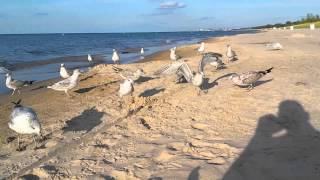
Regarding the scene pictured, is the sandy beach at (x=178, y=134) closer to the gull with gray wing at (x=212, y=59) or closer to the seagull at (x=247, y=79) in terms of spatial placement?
the seagull at (x=247, y=79)

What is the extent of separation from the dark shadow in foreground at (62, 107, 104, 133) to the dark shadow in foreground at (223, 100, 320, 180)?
3.38m

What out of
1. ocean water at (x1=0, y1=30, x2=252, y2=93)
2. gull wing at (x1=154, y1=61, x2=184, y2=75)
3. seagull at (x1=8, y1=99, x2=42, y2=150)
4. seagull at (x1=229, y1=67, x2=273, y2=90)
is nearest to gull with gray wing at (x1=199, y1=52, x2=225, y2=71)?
gull wing at (x1=154, y1=61, x2=184, y2=75)

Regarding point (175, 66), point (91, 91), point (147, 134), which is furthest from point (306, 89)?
point (91, 91)

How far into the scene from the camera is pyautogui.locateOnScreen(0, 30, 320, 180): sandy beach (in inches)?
242

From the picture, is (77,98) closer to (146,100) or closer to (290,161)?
(146,100)

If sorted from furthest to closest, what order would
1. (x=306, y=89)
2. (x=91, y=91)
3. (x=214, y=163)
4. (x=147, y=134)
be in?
(x=91, y=91) < (x=306, y=89) < (x=147, y=134) < (x=214, y=163)

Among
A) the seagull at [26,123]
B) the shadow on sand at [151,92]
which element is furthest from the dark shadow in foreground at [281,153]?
the shadow on sand at [151,92]

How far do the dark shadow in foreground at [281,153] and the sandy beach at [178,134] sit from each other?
0.5 inches

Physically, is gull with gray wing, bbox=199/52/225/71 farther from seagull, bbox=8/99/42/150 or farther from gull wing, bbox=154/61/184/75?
seagull, bbox=8/99/42/150

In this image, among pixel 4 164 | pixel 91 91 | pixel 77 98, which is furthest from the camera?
pixel 91 91

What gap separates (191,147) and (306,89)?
492cm

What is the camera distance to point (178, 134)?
7.96 meters

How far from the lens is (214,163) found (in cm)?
623

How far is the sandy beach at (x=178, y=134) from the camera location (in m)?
6.14
